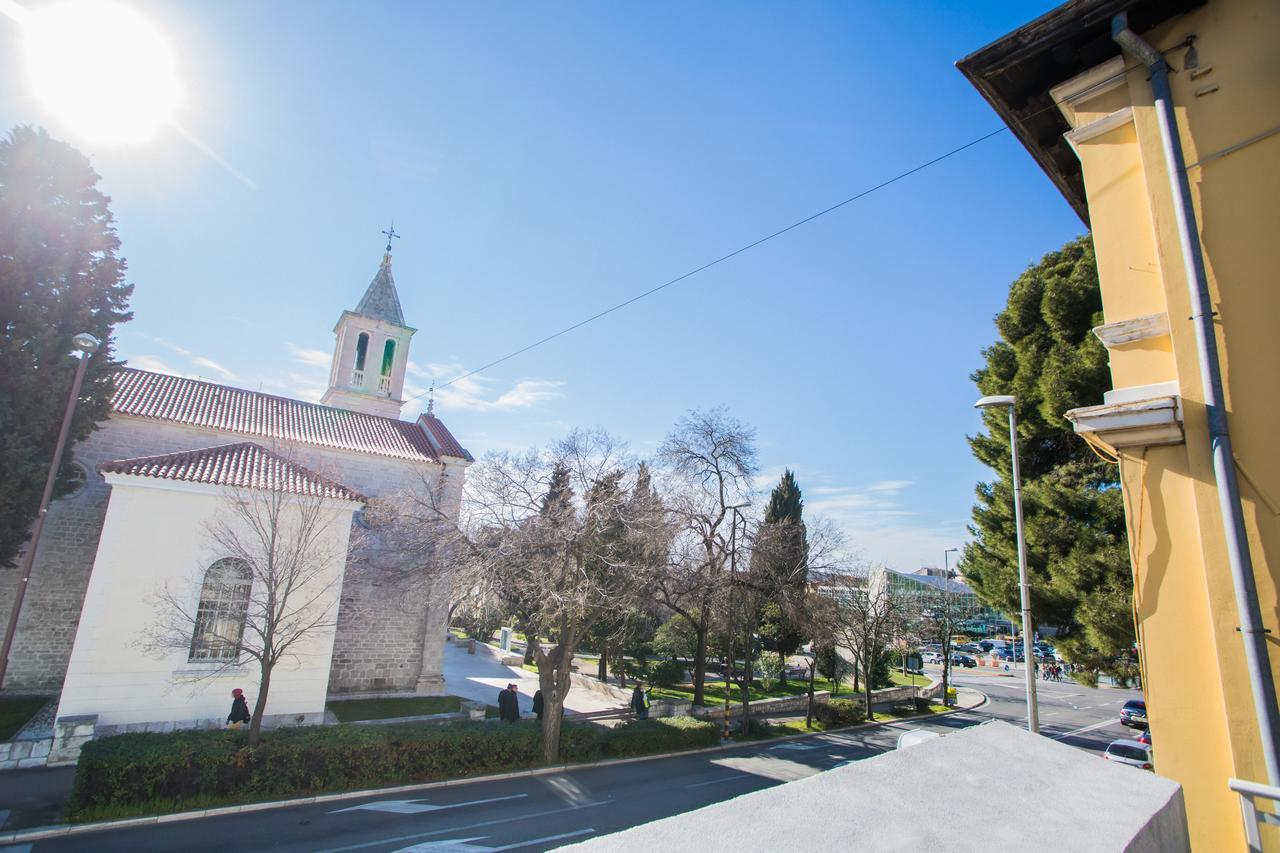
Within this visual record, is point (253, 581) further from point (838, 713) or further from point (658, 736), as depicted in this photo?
point (838, 713)

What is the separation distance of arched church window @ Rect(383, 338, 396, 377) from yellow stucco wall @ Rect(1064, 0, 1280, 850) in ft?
112

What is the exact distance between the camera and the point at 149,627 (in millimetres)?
15352

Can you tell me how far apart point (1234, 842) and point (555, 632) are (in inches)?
594

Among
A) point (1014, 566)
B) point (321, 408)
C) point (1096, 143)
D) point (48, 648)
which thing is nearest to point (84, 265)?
point (321, 408)

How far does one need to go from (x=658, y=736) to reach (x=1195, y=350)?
56.8ft

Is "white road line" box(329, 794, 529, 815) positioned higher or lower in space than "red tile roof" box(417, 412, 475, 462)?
lower

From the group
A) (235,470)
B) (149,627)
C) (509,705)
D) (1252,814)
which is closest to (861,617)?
(509,705)

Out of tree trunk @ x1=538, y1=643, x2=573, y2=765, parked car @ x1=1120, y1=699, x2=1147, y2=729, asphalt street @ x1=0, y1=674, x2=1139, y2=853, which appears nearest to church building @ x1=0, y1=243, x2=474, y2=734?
tree trunk @ x1=538, y1=643, x2=573, y2=765

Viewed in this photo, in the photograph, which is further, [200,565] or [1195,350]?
[200,565]

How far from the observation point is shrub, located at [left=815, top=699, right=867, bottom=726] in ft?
84.3

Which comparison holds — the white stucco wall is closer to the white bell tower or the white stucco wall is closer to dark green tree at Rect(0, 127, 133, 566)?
dark green tree at Rect(0, 127, 133, 566)

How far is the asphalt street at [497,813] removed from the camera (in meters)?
10.1

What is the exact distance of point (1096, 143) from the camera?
18.6 feet

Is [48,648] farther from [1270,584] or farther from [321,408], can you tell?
[1270,584]
